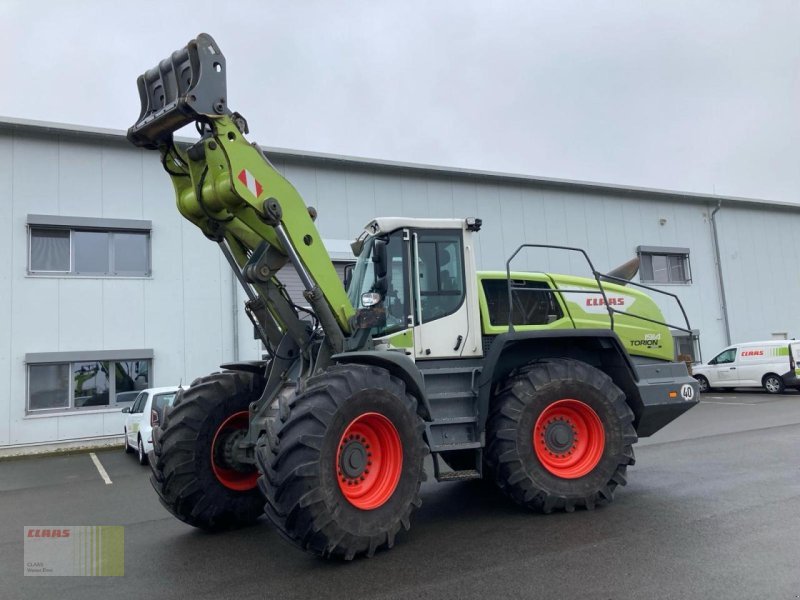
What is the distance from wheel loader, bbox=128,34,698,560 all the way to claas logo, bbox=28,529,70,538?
1.54 meters

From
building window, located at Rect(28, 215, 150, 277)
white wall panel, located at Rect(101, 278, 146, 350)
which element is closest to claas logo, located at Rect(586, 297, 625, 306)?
white wall panel, located at Rect(101, 278, 146, 350)

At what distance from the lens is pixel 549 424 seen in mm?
5926

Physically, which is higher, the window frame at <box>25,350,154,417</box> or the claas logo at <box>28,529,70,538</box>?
the window frame at <box>25,350,154,417</box>

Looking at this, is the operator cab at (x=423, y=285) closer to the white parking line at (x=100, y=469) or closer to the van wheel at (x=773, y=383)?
the white parking line at (x=100, y=469)

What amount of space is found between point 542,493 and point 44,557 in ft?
14.7

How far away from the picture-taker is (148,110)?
5016 mm

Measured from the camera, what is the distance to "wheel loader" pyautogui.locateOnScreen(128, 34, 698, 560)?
14.9 feet

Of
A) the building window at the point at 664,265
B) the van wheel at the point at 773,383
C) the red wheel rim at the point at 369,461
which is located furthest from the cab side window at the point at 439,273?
the building window at the point at 664,265

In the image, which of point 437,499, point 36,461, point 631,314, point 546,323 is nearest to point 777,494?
point 631,314

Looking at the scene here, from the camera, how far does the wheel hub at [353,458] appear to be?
183 inches

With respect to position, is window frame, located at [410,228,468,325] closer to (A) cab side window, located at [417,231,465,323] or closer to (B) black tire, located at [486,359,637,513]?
(A) cab side window, located at [417,231,465,323]

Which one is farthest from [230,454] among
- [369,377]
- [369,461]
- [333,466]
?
[369,377]

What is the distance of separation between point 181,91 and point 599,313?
15.6 ft

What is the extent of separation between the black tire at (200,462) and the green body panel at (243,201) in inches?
54.4
